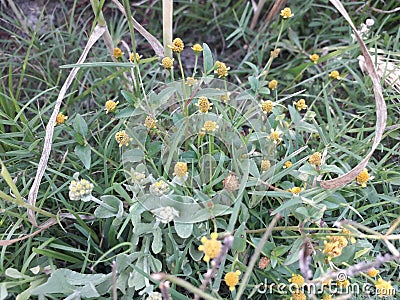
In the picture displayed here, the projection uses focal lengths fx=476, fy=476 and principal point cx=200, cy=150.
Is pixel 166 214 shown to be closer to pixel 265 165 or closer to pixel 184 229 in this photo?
pixel 184 229

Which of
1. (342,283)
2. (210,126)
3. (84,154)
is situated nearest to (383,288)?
(342,283)

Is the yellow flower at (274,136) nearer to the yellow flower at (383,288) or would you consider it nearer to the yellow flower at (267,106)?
the yellow flower at (267,106)

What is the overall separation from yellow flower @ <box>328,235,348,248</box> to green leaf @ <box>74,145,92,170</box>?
1.64 ft

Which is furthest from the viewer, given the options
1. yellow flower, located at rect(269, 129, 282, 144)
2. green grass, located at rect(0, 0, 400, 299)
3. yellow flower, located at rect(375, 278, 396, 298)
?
yellow flower, located at rect(269, 129, 282, 144)

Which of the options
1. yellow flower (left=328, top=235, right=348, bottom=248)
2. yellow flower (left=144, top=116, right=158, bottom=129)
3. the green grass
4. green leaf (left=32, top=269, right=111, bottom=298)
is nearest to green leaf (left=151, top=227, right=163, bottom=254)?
the green grass

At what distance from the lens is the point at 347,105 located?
132 cm

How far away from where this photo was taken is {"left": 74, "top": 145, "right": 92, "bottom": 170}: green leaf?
0.99 m

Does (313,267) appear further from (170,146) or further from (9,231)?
(9,231)

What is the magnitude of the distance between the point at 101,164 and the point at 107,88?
31 cm

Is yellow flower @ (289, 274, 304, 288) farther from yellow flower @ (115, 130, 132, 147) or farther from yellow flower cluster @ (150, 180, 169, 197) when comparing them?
yellow flower @ (115, 130, 132, 147)

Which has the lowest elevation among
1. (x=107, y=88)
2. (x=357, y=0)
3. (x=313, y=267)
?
(x=313, y=267)

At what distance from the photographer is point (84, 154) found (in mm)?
1005

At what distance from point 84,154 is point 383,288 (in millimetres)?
636

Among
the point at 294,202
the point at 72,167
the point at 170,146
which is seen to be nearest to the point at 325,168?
the point at 294,202
